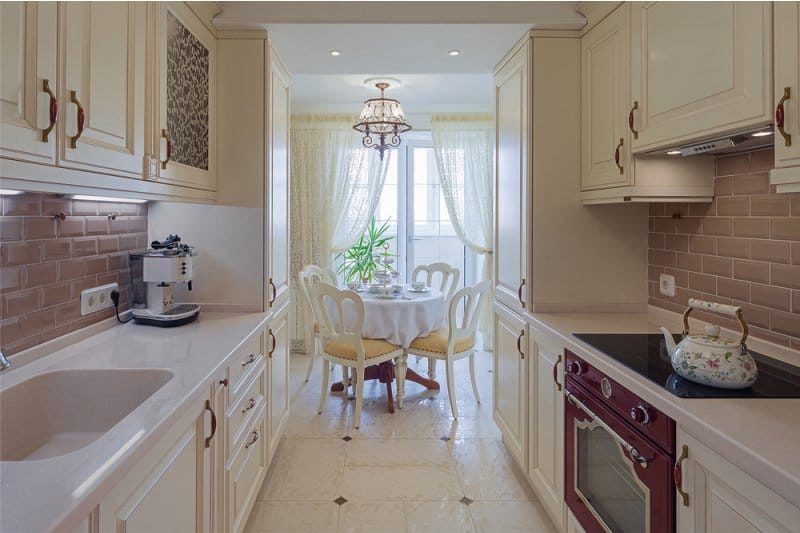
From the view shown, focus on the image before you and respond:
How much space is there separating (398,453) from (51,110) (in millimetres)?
2347

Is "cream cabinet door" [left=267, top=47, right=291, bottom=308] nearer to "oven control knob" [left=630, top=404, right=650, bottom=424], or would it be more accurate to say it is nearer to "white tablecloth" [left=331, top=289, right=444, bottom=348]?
"white tablecloth" [left=331, top=289, right=444, bottom=348]

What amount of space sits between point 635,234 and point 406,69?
1.63m

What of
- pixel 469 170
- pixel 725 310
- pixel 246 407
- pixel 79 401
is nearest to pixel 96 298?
pixel 79 401

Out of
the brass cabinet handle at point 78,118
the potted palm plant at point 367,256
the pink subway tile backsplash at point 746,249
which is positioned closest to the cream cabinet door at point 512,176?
the pink subway tile backsplash at point 746,249

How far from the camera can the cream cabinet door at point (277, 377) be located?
89.0 inches

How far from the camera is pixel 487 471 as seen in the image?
97.7 inches

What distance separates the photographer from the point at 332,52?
244cm

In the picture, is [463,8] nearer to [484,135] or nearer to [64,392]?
[64,392]

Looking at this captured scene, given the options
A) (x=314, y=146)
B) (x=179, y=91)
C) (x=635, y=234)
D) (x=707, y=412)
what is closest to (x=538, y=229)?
(x=635, y=234)

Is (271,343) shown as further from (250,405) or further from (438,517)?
(438,517)

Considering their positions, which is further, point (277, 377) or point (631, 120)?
point (277, 377)

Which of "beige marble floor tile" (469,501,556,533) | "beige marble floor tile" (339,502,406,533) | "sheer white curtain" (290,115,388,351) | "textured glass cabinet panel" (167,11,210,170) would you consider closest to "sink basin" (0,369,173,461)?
"textured glass cabinet panel" (167,11,210,170)

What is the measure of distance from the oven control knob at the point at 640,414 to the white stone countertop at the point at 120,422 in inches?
47.9

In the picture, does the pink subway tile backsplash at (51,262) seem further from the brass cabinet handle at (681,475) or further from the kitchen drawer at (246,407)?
the brass cabinet handle at (681,475)
